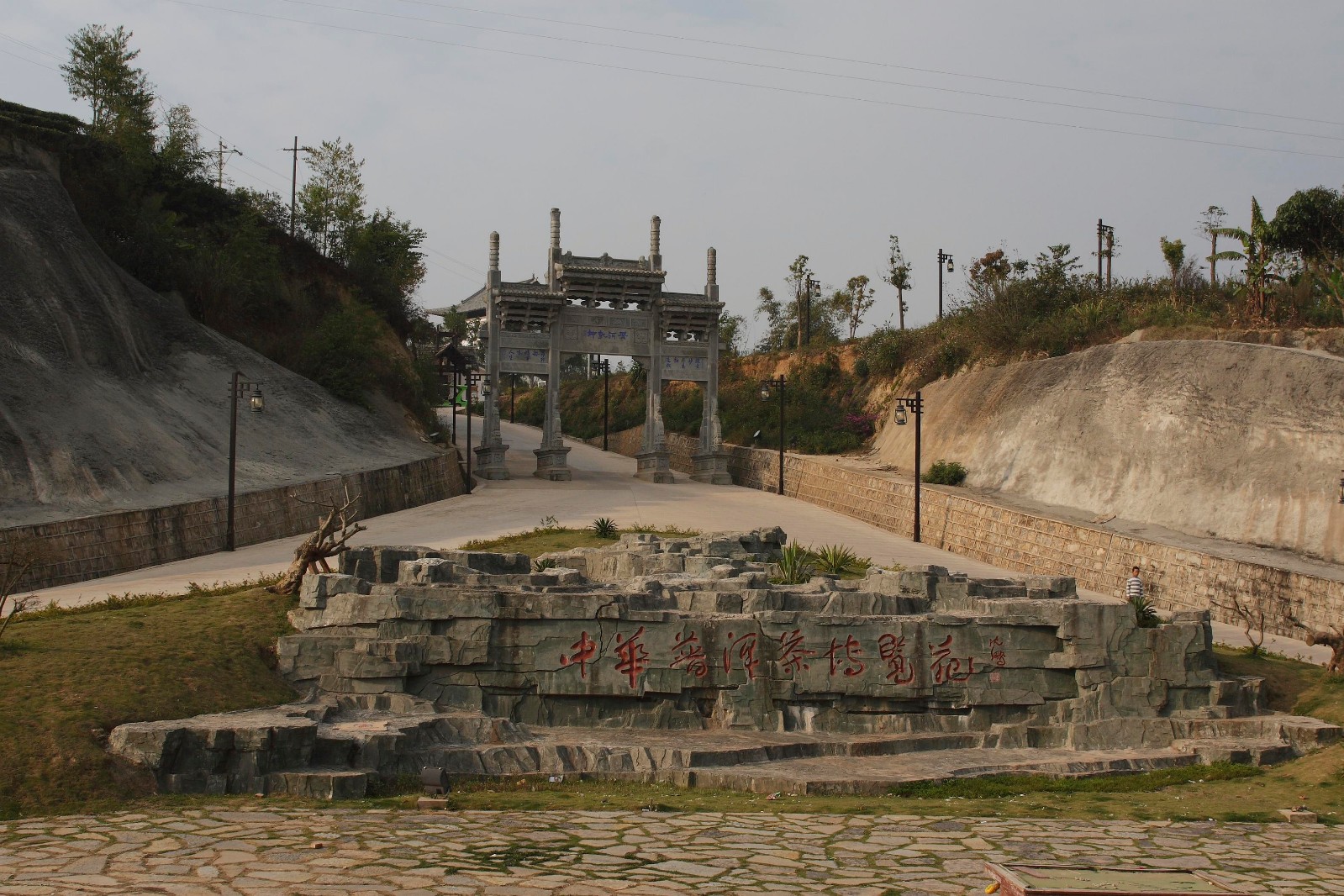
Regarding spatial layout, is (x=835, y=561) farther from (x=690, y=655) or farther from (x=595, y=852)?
(x=595, y=852)

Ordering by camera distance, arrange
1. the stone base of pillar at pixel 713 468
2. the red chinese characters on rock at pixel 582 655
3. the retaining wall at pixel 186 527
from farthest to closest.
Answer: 1. the stone base of pillar at pixel 713 468
2. the retaining wall at pixel 186 527
3. the red chinese characters on rock at pixel 582 655

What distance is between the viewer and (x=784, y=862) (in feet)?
31.4

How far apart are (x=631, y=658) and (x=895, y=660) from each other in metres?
3.44

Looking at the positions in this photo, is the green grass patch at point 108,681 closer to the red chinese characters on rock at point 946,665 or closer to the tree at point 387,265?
the red chinese characters on rock at point 946,665

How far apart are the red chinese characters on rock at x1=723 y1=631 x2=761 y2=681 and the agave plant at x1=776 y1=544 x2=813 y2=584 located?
3732 millimetres

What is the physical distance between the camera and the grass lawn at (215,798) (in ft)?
35.7

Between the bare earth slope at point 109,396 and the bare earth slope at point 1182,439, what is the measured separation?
17.9 m

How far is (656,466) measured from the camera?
→ 1625 inches

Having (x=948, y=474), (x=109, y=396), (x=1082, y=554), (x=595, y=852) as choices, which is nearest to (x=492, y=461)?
(x=109, y=396)

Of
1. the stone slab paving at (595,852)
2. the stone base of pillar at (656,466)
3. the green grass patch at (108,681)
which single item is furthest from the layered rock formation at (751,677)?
the stone base of pillar at (656,466)

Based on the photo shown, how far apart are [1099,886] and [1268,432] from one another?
2269 cm

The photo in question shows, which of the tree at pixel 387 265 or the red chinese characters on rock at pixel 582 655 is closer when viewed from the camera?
the red chinese characters on rock at pixel 582 655

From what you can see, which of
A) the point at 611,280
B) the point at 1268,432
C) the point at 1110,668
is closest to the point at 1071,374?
the point at 1268,432

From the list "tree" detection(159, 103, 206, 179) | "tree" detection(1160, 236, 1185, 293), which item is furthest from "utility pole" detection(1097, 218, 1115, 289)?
"tree" detection(159, 103, 206, 179)
